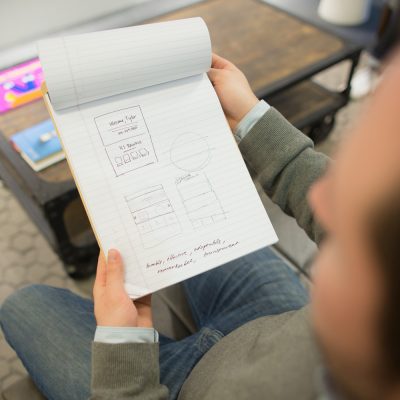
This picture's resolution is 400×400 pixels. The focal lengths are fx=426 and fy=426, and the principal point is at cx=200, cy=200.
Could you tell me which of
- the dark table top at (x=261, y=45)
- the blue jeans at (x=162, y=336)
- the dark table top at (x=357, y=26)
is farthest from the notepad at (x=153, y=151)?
the dark table top at (x=357, y=26)

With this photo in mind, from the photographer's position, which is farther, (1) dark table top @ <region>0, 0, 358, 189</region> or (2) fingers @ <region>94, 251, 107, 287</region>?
(1) dark table top @ <region>0, 0, 358, 189</region>

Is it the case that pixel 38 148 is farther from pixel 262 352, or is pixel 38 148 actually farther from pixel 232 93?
pixel 262 352

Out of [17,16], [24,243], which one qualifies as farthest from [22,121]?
[17,16]

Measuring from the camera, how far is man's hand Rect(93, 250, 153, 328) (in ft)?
1.85

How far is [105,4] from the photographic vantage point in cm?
207

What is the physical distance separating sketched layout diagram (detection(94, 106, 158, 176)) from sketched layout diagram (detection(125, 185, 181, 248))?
0.04 metres

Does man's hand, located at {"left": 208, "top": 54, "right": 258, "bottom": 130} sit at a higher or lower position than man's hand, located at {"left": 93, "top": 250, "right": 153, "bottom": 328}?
higher

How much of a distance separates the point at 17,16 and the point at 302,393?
1.92 m

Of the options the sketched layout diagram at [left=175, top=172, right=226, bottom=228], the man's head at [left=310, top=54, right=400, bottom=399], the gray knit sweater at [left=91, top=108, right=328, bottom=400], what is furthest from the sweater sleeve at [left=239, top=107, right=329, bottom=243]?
the man's head at [left=310, top=54, right=400, bottom=399]

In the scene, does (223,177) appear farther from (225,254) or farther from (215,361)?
(215,361)

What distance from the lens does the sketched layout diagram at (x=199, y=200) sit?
2.12ft

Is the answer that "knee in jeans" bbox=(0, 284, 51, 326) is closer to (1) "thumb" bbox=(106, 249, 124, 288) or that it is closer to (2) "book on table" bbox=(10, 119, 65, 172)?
(1) "thumb" bbox=(106, 249, 124, 288)

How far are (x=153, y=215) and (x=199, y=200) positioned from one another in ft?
0.24

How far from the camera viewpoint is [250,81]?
120 cm
